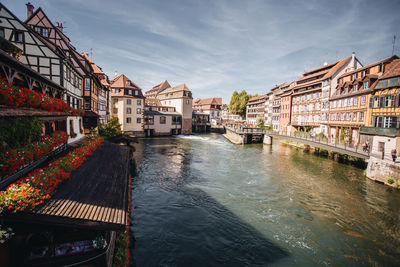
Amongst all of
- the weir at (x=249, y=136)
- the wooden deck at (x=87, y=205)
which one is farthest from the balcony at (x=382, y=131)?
the wooden deck at (x=87, y=205)

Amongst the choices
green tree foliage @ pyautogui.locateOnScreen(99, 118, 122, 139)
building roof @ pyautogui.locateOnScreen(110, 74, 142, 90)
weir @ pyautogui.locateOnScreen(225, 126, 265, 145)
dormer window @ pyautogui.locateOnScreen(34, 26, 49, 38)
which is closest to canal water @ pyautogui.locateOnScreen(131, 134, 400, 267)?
green tree foliage @ pyautogui.locateOnScreen(99, 118, 122, 139)

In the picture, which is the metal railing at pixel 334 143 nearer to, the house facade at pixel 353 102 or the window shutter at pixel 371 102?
the house facade at pixel 353 102

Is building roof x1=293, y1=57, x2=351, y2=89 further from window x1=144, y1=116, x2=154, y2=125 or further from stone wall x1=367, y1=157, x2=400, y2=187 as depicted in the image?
window x1=144, y1=116, x2=154, y2=125

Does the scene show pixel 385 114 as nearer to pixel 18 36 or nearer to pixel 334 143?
pixel 334 143

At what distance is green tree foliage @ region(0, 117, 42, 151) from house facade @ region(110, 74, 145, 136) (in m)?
41.8

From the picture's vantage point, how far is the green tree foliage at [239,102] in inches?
3568

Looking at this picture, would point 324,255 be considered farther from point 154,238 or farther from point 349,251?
point 154,238

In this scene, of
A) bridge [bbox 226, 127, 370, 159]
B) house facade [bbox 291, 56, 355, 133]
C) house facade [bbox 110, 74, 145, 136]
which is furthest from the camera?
house facade [bbox 110, 74, 145, 136]

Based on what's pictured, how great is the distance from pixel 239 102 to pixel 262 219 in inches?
3185

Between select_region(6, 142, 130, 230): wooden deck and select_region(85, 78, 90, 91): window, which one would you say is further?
select_region(85, 78, 90, 91): window

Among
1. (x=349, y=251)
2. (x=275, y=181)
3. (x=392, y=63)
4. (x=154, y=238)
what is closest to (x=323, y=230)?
(x=349, y=251)

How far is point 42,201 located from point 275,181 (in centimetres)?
1941

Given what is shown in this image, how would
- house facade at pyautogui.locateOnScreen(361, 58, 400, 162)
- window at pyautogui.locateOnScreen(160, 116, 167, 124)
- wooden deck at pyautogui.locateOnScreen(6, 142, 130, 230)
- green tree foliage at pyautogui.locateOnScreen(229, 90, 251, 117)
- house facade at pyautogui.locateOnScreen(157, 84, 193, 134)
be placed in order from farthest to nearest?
green tree foliage at pyautogui.locateOnScreen(229, 90, 251, 117) → house facade at pyautogui.locateOnScreen(157, 84, 193, 134) → window at pyautogui.locateOnScreen(160, 116, 167, 124) → house facade at pyautogui.locateOnScreen(361, 58, 400, 162) → wooden deck at pyautogui.locateOnScreen(6, 142, 130, 230)

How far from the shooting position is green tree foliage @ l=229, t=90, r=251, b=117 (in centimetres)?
9062
